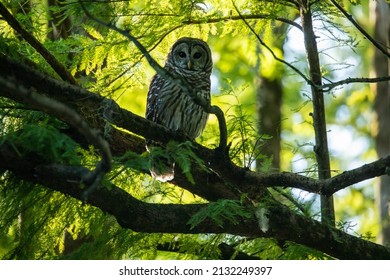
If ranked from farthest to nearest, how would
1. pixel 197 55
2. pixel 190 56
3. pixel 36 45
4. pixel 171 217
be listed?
1. pixel 197 55
2. pixel 190 56
3. pixel 36 45
4. pixel 171 217

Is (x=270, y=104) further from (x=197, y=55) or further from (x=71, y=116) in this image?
(x=71, y=116)

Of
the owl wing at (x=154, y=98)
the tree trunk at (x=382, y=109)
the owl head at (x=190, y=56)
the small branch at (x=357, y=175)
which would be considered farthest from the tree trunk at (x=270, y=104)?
the small branch at (x=357, y=175)

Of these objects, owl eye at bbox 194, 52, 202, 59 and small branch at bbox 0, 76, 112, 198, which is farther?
owl eye at bbox 194, 52, 202, 59

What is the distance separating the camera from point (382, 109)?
8.69 metres

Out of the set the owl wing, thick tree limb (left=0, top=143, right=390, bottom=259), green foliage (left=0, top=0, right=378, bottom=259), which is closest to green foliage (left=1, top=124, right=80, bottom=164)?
thick tree limb (left=0, top=143, right=390, bottom=259)

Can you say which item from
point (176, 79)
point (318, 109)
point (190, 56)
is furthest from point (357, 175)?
point (190, 56)

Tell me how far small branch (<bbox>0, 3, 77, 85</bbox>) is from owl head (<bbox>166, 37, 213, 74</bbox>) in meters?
2.03

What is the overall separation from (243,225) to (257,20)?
189cm

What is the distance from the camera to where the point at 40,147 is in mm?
3770

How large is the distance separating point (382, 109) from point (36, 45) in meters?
5.01

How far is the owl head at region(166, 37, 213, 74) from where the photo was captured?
7113mm

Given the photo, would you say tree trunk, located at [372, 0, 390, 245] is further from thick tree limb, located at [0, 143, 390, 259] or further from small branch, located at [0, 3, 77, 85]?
small branch, located at [0, 3, 77, 85]

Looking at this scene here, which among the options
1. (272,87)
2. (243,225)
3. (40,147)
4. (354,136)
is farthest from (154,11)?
(354,136)

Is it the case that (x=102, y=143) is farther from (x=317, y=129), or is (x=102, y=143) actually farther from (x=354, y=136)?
(x=354, y=136)
